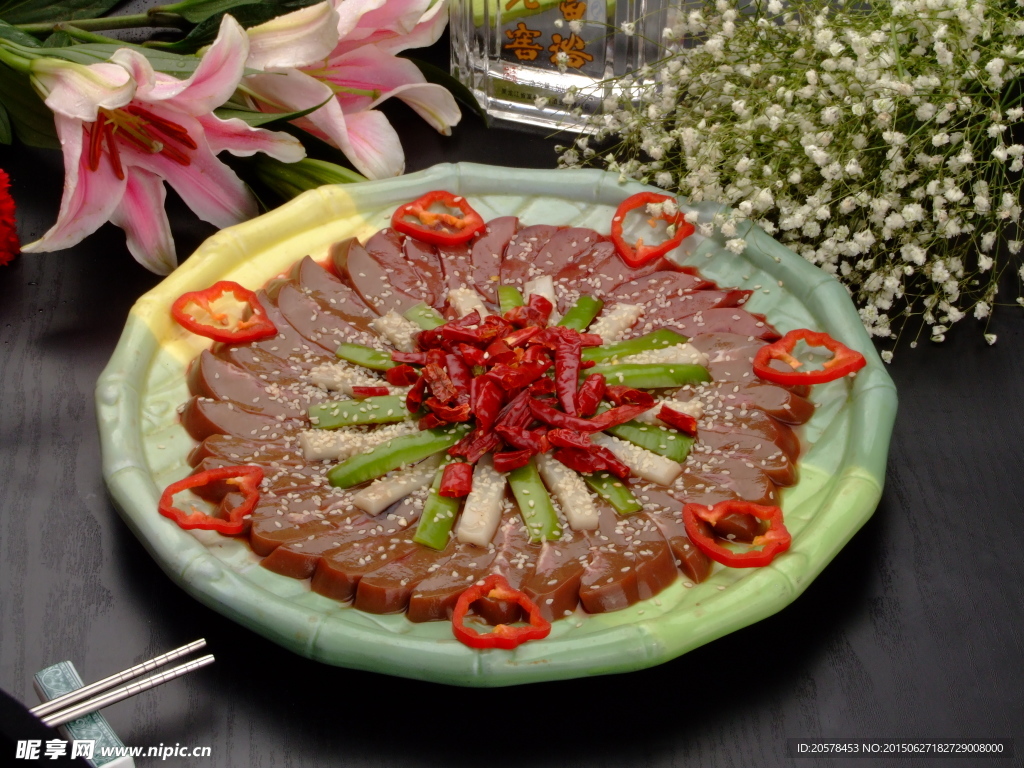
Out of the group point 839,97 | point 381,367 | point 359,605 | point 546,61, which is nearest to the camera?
point 359,605

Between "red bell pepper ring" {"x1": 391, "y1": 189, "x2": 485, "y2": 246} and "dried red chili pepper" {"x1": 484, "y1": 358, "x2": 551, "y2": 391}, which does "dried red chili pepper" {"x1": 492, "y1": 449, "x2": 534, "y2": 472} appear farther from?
"red bell pepper ring" {"x1": 391, "y1": 189, "x2": 485, "y2": 246}

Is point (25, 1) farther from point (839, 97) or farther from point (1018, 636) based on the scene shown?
point (1018, 636)

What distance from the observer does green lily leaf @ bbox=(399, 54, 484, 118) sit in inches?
168

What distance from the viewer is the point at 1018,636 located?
2.81 m

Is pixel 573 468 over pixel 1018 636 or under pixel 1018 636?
over

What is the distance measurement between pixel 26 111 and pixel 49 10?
921 millimetres

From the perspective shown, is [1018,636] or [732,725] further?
[1018,636]

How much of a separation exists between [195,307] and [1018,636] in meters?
2.63

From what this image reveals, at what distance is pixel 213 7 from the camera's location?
14.0ft

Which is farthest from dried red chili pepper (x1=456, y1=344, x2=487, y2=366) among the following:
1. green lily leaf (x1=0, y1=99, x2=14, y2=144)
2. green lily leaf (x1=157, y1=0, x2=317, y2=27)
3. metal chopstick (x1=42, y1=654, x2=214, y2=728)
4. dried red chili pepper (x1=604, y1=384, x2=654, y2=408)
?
green lily leaf (x1=0, y1=99, x2=14, y2=144)

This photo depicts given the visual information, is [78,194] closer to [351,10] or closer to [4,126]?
[4,126]

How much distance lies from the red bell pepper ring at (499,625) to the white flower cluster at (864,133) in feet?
5.08

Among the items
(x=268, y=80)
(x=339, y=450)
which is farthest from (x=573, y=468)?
(x=268, y=80)

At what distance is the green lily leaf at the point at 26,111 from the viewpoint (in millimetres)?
3617
